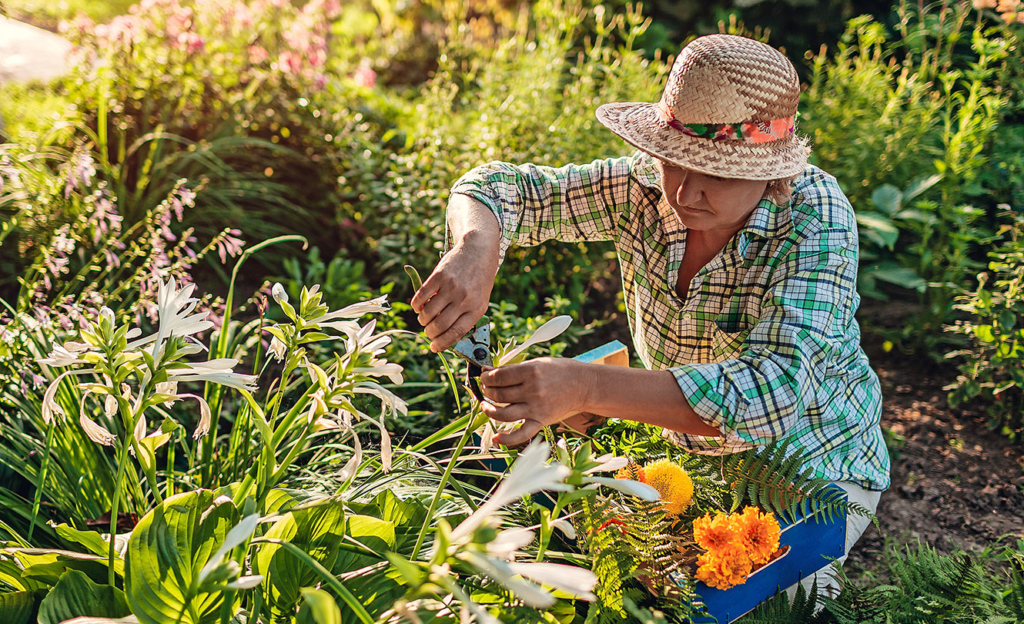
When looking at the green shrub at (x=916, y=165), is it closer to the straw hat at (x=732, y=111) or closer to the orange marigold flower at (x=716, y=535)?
the straw hat at (x=732, y=111)

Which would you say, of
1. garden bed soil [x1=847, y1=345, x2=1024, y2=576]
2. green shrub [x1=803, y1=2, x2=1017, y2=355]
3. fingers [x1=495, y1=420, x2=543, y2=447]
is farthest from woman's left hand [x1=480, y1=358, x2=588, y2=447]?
green shrub [x1=803, y1=2, x2=1017, y2=355]

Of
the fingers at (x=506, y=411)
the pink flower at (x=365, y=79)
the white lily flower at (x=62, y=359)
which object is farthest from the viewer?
the pink flower at (x=365, y=79)

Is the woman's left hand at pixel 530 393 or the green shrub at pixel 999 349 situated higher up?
the woman's left hand at pixel 530 393

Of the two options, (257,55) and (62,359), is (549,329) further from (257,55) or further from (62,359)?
(257,55)

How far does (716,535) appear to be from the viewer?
133 centimetres

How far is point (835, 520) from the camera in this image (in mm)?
1594

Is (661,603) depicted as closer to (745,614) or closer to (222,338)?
(745,614)

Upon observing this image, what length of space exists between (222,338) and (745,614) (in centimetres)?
120

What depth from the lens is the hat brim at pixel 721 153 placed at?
4.68 feet

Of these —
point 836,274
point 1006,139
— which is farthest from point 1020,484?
point 1006,139

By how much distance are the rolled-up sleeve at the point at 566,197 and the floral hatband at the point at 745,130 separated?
0.49 m

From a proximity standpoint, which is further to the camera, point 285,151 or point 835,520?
point 285,151

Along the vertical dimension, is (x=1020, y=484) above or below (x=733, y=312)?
below

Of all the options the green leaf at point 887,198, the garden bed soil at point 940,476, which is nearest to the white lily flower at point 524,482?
the garden bed soil at point 940,476
